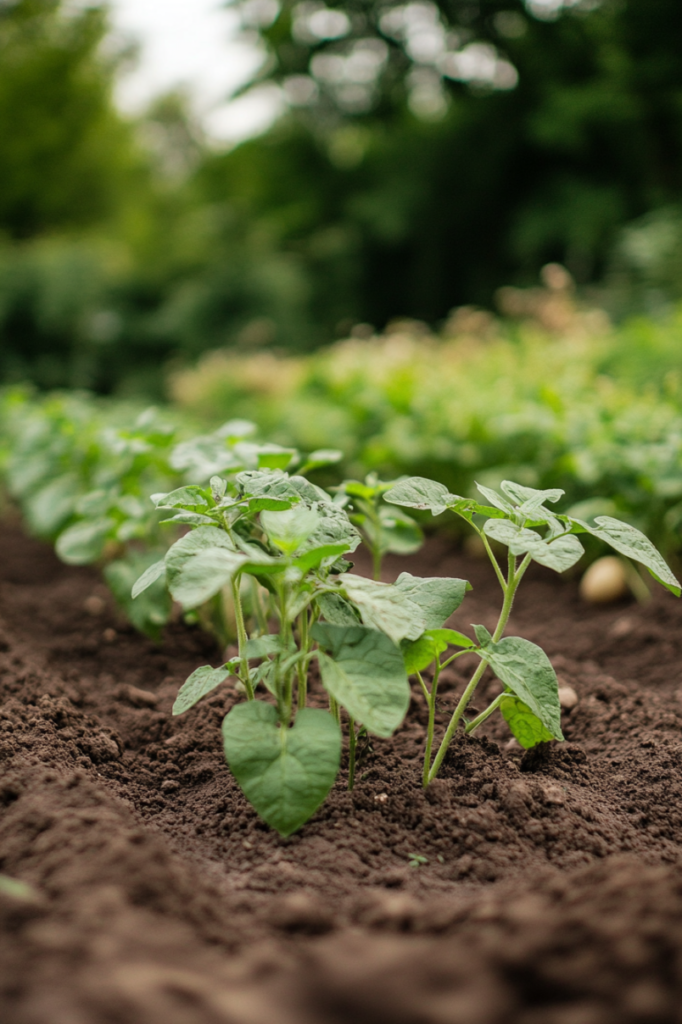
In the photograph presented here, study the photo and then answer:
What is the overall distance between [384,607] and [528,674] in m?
0.30

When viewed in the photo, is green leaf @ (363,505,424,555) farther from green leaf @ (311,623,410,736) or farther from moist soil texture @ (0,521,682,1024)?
green leaf @ (311,623,410,736)

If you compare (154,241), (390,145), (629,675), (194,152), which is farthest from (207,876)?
(194,152)

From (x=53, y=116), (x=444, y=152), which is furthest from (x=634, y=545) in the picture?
(x=53, y=116)

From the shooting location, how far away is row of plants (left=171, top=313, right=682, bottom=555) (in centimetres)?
248

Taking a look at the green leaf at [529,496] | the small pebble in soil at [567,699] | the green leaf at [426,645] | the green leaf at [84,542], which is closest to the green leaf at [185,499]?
the green leaf at [426,645]

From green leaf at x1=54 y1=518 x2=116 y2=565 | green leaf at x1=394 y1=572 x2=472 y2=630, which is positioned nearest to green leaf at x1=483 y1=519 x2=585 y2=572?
green leaf at x1=394 y1=572 x2=472 y2=630

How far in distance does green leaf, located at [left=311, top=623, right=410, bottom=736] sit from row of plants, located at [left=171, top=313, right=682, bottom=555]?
136cm

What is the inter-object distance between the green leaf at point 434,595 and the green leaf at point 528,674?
0.06 meters

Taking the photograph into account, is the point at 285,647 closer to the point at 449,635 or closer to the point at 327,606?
the point at 327,606

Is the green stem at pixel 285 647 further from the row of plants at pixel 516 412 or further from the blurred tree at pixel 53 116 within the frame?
the blurred tree at pixel 53 116

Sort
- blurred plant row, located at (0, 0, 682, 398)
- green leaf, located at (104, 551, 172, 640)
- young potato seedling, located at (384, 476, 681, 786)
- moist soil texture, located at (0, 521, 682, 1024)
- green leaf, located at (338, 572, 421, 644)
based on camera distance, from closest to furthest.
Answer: moist soil texture, located at (0, 521, 682, 1024) → green leaf, located at (338, 572, 421, 644) → young potato seedling, located at (384, 476, 681, 786) → green leaf, located at (104, 551, 172, 640) → blurred plant row, located at (0, 0, 682, 398)

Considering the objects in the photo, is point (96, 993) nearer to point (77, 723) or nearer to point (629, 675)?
point (77, 723)

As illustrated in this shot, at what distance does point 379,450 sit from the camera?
2959 millimetres

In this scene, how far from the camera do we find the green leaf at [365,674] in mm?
976
